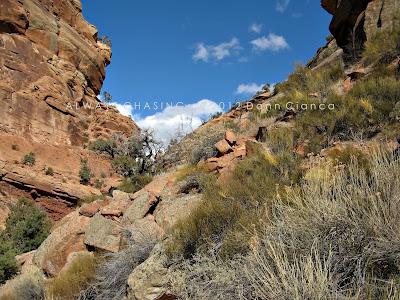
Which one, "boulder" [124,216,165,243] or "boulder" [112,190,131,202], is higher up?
"boulder" [112,190,131,202]

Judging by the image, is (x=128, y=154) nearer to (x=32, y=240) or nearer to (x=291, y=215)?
(x=32, y=240)

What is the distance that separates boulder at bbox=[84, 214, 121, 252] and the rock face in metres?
6.76

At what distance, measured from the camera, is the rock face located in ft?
30.4

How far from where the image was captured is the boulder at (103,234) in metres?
6.62

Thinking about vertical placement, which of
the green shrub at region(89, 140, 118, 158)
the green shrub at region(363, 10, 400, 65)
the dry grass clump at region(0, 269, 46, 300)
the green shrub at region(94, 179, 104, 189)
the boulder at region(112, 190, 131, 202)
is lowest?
the dry grass clump at region(0, 269, 46, 300)

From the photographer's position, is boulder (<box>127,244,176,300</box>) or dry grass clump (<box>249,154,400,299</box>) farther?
boulder (<box>127,244,176,300</box>)

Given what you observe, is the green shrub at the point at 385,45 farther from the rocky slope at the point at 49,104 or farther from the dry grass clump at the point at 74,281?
the rocky slope at the point at 49,104

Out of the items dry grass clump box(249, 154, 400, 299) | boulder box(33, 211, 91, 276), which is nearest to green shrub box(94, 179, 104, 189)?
boulder box(33, 211, 91, 276)

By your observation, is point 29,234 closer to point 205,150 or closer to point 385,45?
point 205,150

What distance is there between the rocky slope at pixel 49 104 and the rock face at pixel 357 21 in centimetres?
1739

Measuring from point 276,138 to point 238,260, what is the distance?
363 centimetres

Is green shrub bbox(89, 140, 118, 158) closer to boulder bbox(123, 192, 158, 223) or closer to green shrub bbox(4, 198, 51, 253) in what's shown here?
green shrub bbox(4, 198, 51, 253)

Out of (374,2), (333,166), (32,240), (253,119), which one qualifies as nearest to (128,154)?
(32,240)

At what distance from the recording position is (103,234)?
7.07m
